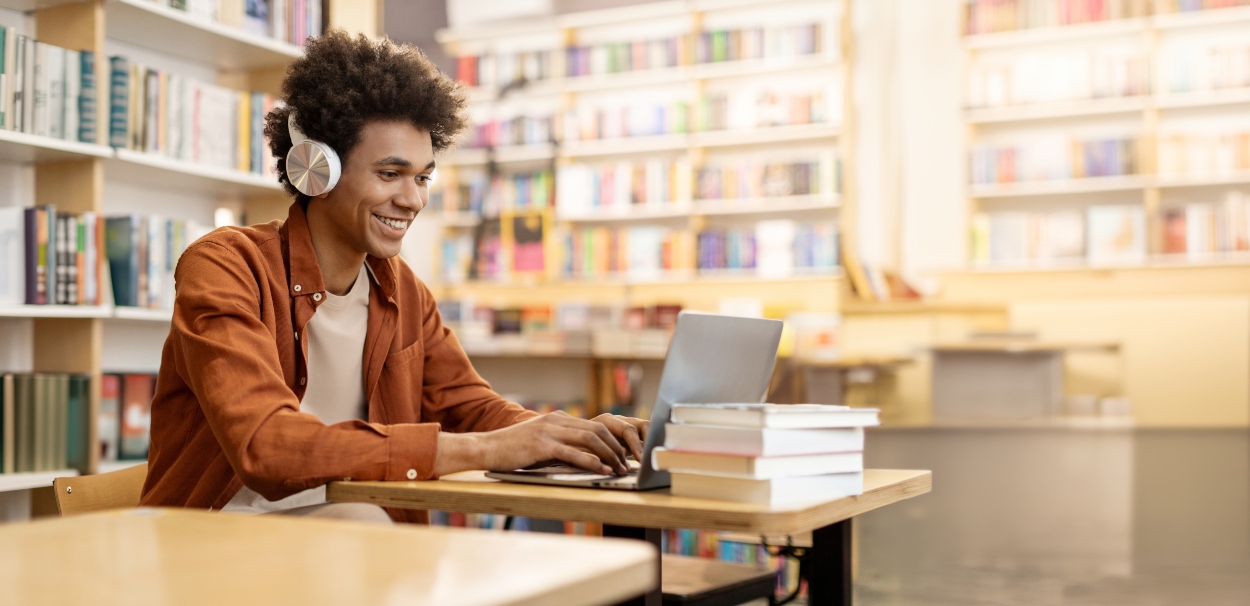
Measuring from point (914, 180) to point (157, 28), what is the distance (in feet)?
12.4

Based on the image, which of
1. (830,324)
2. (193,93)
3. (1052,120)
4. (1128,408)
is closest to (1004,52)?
(1052,120)

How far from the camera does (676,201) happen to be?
5.53 metres

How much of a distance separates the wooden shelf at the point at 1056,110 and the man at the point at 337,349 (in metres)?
3.83

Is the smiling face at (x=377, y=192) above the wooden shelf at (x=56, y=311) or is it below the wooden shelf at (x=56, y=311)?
above

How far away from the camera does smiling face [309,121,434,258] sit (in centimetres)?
168

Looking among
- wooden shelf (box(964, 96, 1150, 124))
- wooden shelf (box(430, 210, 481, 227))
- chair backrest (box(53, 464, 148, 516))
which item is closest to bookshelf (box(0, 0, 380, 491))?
chair backrest (box(53, 464, 148, 516))

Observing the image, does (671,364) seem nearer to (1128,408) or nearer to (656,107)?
(1128,408)

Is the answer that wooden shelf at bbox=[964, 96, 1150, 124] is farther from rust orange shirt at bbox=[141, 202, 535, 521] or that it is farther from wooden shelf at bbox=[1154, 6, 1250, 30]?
rust orange shirt at bbox=[141, 202, 535, 521]

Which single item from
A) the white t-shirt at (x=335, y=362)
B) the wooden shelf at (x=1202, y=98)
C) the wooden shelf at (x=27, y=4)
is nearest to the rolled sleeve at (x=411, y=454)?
the white t-shirt at (x=335, y=362)

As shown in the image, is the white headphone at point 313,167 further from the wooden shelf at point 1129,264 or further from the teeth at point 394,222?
the wooden shelf at point 1129,264

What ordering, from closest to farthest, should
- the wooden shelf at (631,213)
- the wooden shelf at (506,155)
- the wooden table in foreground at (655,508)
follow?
the wooden table in foreground at (655,508) < the wooden shelf at (631,213) < the wooden shelf at (506,155)

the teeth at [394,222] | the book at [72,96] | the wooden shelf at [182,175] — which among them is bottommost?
the teeth at [394,222]

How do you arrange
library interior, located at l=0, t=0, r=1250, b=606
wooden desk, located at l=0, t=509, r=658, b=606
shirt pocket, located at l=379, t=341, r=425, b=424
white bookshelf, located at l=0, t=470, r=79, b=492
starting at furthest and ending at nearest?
white bookshelf, located at l=0, t=470, r=79, b=492
shirt pocket, located at l=379, t=341, r=425, b=424
library interior, located at l=0, t=0, r=1250, b=606
wooden desk, located at l=0, t=509, r=658, b=606

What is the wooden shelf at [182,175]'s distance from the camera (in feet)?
8.65
